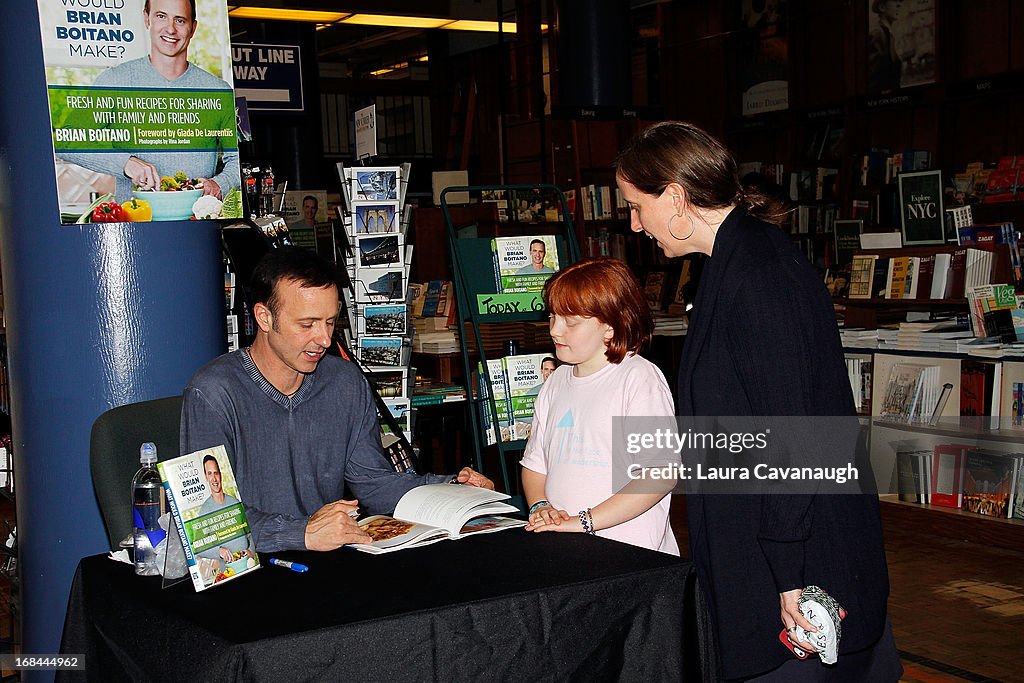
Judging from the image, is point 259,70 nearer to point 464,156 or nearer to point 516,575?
point 464,156

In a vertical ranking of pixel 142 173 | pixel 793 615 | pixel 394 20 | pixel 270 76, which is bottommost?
pixel 793 615

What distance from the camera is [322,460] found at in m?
2.58

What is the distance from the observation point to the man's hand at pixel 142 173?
315 centimetres

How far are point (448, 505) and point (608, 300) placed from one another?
26.1 inches

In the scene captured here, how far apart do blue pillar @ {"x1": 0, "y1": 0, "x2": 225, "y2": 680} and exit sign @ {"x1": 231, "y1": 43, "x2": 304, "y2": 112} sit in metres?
5.18

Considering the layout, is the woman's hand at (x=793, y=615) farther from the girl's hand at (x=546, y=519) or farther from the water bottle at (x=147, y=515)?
the water bottle at (x=147, y=515)

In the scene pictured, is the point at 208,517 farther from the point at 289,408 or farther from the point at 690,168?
the point at 690,168

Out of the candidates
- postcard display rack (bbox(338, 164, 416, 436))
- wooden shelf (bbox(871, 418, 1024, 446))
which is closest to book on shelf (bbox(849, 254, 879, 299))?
wooden shelf (bbox(871, 418, 1024, 446))

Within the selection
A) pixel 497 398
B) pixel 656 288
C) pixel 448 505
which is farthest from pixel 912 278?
pixel 448 505

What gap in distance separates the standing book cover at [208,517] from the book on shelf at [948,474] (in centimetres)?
433

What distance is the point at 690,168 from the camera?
2.01 meters

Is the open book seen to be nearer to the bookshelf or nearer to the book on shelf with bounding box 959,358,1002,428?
the bookshelf

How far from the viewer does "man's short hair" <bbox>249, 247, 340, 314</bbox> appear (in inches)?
98.8

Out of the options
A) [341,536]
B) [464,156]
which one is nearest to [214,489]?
[341,536]
